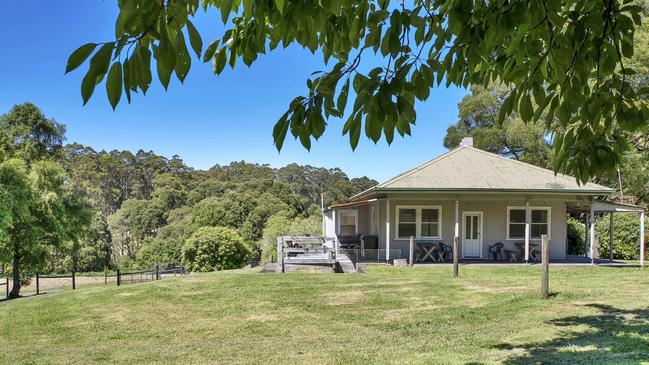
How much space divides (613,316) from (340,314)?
14.8 ft

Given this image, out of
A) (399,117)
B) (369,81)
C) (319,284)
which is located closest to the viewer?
(369,81)

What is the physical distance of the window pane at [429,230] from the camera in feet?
59.2

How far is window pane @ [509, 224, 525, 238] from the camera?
18219mm

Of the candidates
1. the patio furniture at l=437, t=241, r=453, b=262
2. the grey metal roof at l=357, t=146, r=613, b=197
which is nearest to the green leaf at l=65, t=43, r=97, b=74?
the grey metal roof at l=357, t=146, r=613, b=197

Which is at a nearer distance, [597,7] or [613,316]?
[597,7]

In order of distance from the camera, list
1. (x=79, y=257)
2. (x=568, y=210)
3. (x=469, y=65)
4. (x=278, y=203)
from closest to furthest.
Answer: (x=469, y=65) < (x=568, y=210) < (x=79, y=257) < (x=278, y=203)

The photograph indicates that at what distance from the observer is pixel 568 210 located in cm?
1936

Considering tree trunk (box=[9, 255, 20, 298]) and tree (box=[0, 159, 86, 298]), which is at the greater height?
tree (box=[0, 159, 86, 298])

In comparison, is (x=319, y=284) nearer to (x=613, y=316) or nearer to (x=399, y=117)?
(x=613, y=316)

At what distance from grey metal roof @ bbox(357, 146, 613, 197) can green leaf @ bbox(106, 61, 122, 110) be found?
15132 mm

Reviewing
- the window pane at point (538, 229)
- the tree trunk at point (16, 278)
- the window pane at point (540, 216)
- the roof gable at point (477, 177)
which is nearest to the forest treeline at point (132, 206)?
the tree trunk at point (16, 278)

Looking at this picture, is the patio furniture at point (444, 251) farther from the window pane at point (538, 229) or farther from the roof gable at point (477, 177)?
the window pane at point (538, 229)

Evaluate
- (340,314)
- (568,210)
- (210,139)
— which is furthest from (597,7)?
(210,139)

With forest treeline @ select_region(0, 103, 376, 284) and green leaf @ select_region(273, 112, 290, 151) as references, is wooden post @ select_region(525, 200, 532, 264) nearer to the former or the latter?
forest treeline @ select_region(0, 103, 376, 284)
